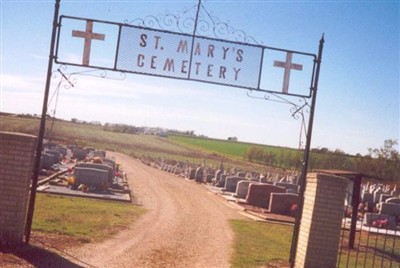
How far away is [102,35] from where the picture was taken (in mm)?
9023

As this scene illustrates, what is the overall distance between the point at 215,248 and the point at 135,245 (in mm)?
2209

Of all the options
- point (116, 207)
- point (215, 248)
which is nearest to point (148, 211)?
point (116, 207)

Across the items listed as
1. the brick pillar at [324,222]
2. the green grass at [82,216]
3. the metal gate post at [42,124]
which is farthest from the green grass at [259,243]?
the metal gate post at [42,124]

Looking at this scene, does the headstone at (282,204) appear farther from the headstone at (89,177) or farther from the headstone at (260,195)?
the headstone at (89,177)

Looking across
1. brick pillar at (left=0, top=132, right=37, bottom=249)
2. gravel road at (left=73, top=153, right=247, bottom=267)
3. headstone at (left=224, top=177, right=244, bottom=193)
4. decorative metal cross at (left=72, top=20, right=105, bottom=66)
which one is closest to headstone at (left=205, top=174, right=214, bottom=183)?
headstone at (left=224, top=177, right=244, bottom=193)

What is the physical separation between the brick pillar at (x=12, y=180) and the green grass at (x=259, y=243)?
4.77 meters

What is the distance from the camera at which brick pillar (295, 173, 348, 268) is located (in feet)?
27.5

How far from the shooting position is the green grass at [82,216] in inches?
432

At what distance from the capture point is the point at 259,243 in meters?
12.4

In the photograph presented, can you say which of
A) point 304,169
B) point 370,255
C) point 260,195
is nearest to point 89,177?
point 260,195

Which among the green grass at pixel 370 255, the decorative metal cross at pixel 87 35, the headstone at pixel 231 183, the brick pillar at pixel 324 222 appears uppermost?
the decorative metal cross at pixel 87 35

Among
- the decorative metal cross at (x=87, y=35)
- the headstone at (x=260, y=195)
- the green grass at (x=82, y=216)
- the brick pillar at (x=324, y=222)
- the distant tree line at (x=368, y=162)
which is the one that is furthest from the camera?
the distant tree line at (x=368, y=162)

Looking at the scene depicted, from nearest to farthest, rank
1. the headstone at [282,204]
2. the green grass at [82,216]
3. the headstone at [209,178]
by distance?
the green grass at [82,216], the headstone at [282,204], the headstone at [209,178]

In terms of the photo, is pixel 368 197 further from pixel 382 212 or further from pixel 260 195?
pixel 260 195
